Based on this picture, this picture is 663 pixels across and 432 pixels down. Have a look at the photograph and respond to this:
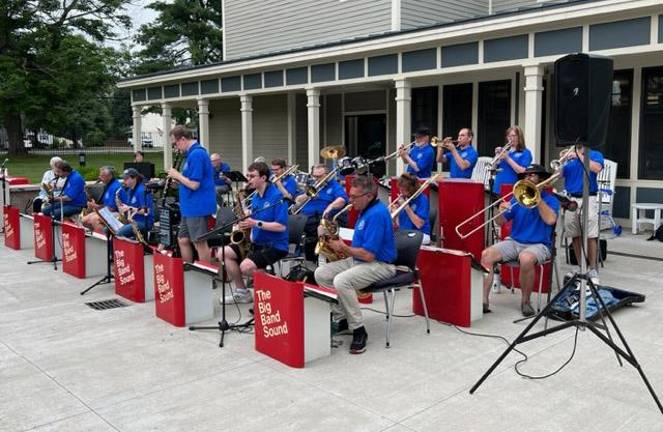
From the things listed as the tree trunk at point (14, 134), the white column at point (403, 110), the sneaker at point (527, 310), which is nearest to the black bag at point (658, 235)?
the white column at point (403, 110)

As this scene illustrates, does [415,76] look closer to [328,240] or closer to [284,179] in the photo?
[284,179]

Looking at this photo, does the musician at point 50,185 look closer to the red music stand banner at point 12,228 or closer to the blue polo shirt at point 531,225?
the red music stand banner at point 12,228

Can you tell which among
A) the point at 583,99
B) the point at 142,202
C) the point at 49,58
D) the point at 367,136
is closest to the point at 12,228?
the point at 142,202

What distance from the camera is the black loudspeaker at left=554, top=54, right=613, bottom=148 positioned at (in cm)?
437

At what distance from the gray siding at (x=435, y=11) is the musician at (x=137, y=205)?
8.07 metres

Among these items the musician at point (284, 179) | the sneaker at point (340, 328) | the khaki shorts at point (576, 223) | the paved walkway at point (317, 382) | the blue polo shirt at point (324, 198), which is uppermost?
the musician at point (284, 179)

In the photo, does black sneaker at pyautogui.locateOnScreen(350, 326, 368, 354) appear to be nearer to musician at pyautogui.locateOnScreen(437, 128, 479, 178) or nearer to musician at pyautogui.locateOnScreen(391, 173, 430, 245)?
musician at pyautogui.locateOnScreen(391, 173, 430, 245)

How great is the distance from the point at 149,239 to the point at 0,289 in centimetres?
185

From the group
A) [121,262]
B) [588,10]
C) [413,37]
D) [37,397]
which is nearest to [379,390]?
[37,397]

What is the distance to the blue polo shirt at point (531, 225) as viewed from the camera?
19.6 feet

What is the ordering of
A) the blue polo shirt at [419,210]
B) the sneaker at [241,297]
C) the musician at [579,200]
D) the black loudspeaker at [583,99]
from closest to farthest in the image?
the black loudspeaker at [583,99] → the blue polo shirt at [419,210] → the sneaker at [241,297] → the musician at [579,200]

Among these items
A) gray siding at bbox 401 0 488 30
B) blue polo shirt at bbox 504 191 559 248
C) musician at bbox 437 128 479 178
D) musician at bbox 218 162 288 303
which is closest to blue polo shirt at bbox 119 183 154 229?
musician at bbox 218 162 288 303

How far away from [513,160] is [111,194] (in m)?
5.62

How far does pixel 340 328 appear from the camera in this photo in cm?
562
